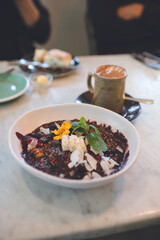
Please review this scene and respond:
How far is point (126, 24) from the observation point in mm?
2262

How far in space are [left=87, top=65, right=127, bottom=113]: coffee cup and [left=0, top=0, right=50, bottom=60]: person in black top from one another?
135 centimetres

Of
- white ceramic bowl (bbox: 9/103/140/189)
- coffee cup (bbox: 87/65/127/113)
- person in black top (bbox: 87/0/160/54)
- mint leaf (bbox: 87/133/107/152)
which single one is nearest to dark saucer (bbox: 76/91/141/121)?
coffee cup (bbox: 87/65/127/113)

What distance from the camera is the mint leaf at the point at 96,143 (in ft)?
2.51

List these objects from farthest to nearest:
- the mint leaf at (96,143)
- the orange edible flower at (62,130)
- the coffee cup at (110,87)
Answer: the coffee cup at (110,87) → the orange edible flower at (62,130) → the mint leaf at (96,143)

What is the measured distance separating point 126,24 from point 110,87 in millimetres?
1572

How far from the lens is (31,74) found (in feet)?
4.98

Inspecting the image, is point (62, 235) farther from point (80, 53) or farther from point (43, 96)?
point (80, 53)

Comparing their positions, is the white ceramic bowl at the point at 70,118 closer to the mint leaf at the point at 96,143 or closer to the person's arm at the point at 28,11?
the mint leaf at the point at 96,143

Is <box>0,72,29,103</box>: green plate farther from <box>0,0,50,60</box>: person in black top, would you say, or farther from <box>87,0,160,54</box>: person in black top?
<box>87,0,160,54</box>: person in black top

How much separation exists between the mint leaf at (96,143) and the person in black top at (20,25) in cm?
172

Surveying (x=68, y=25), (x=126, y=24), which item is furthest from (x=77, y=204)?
(x=68, y=25)

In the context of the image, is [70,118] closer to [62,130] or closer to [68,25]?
[62,130]

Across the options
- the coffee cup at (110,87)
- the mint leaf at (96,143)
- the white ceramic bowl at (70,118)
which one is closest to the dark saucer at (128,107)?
the coffee cup at (110,87)

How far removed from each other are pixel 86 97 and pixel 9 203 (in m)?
0.74
